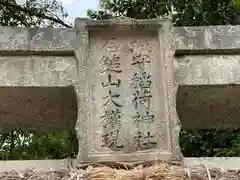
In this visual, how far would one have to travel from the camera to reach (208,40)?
248 cm

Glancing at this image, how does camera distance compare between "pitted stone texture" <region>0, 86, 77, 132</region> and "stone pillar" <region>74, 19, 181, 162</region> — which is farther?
"pitted stone texture" <region>0, 86, 77, 132</region>

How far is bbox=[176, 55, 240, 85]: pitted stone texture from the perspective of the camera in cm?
242

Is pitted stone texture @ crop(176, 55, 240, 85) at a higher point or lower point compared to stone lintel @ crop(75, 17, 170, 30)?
lower

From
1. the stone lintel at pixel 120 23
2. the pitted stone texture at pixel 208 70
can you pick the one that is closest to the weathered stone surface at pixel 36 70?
the stone lintel at pixel 120 23

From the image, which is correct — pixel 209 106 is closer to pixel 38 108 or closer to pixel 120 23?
pixel 120 23

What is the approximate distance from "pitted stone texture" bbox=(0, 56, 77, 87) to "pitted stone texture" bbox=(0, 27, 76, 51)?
4 centimetres

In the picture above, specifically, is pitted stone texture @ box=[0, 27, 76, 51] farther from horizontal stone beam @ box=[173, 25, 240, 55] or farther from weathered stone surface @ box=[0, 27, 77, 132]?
horizontal stone beam @ box=[173, 25, 240, 55]

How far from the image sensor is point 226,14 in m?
4.01

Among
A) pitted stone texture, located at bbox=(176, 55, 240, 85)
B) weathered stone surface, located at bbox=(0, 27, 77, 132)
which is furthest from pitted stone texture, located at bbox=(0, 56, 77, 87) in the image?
pitted stone texture, located at bbox=(176, 55, 240, 85)

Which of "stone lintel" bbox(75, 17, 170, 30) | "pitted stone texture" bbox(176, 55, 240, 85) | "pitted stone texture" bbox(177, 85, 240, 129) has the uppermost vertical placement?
"stone lintel" bbox(75, 17, 170, 30)

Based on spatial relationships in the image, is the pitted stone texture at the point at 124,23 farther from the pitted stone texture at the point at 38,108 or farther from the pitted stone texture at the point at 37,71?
the pitted stone texture at the point at 38,108

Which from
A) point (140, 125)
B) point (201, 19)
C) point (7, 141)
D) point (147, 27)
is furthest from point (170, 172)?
point (7, 141)

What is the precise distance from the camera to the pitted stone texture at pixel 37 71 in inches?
93.7

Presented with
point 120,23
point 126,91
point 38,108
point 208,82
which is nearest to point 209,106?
point 208,82
